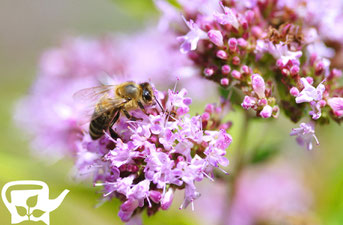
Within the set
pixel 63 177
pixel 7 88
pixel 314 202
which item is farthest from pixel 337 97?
pixel 7 88

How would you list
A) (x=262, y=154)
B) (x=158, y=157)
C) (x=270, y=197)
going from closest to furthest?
(x=158, y=157), (x=262, y=154), (x=270, y=197)

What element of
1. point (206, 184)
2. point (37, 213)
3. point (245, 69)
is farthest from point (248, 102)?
point (206, 184)

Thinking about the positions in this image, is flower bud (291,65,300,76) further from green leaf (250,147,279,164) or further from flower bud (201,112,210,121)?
green leaf (250,147,279,164)

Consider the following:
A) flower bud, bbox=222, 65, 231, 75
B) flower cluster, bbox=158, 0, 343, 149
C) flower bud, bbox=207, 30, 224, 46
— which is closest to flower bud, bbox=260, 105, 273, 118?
flower cluster, bbox=158, 0, 343, 149

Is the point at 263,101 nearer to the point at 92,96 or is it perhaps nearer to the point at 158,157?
the point at 158,157

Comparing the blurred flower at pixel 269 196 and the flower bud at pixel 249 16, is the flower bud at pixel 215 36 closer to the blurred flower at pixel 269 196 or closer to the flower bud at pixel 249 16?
the flower bud at pixel 249 16

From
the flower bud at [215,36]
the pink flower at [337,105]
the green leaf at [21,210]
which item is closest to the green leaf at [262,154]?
the pink flower at [337,105]
